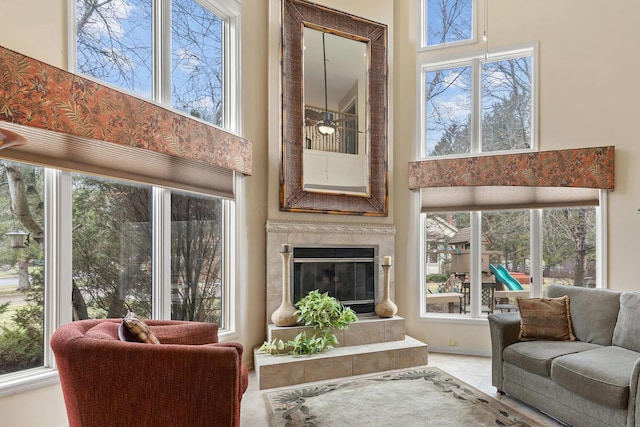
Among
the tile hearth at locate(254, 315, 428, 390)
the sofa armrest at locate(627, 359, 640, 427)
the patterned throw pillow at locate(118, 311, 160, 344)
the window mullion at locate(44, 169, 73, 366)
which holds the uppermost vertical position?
the window mullion at locate(44, 169, 73, 366)

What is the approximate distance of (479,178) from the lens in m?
4.61

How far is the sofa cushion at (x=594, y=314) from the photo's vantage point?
314cm

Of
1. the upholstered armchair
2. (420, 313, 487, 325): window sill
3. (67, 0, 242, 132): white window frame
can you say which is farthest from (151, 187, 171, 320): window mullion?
(420, 313, 487, 325): window sill

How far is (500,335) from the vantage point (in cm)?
333

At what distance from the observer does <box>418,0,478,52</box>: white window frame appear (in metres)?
4.82

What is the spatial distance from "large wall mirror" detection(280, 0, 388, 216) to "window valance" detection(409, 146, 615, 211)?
0.62 m

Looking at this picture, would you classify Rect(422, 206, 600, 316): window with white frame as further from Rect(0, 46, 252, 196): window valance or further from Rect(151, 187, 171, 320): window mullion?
Rect(151, 187, 171, 320): window mullion

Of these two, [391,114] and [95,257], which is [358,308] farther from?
[95,257]

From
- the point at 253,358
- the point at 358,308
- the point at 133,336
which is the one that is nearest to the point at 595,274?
the point at 358,308

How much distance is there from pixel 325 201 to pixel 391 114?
56.5 inches

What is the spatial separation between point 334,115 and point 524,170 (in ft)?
7.45

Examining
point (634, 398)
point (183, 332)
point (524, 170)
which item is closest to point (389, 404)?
point (634, 398)

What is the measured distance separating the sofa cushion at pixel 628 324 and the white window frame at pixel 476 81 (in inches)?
80.5

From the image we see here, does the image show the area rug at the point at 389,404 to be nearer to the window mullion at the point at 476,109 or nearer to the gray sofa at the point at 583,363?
the gray sofa at the point at 583,363
